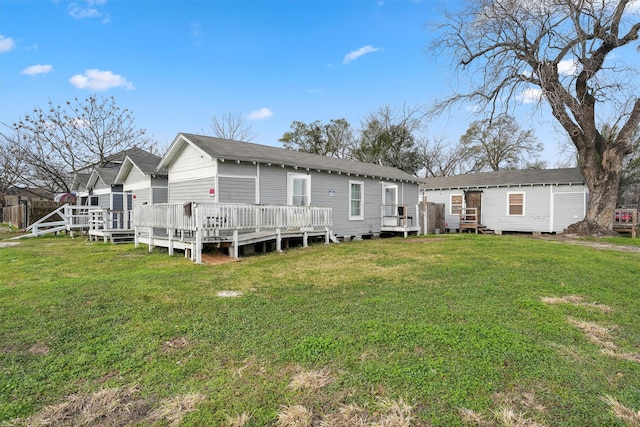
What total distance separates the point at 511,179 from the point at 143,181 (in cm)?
1858

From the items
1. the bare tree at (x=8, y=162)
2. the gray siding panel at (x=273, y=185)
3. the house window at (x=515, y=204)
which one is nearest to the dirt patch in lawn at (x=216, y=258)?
the gray siding panel at (x=273, y=185)

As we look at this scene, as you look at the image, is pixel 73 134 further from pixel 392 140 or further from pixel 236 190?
pixel 392 140

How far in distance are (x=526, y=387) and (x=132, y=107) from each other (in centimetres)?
2576

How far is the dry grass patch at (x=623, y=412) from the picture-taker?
2072 millimetres

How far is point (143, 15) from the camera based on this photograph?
13.1 meters

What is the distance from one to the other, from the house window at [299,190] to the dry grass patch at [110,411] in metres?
9.61

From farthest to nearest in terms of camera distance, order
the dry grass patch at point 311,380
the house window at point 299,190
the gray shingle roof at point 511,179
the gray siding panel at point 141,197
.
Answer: the gray shingle roof at point 511,179, the gray siding panel at point 141,197, the house window at point 299,190, the dry grass patch at point 311,380

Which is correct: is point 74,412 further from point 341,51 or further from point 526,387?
point 341,51

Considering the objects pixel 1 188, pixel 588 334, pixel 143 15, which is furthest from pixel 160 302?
pixel 1 188

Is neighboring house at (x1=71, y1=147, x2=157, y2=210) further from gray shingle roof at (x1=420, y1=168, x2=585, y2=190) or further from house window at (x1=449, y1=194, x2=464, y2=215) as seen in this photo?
house window at (x1=449, y1=194, x2=464, y2=215)

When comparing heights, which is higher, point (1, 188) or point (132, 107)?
point (132, 107)

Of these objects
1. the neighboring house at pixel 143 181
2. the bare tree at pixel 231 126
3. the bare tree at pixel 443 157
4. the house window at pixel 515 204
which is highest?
the bare tree at pixel 231 126

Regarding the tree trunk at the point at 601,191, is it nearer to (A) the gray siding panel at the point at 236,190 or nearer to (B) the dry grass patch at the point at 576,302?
(B) the dry grass patch at the point at 576,302

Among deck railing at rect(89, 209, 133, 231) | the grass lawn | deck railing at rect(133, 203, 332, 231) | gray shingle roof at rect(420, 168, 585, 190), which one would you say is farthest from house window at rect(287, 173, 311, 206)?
gray shingle roof at rect(420, 168, 585, 190)
